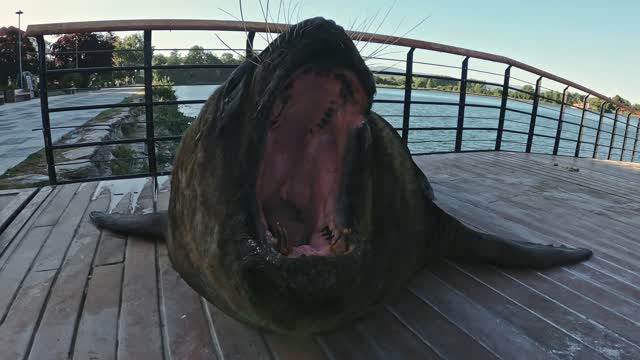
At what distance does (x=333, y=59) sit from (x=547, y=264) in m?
1.69

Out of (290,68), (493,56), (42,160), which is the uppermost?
(493,56)

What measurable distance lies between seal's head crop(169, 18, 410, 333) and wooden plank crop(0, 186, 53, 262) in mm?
1536

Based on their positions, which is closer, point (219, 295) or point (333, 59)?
point (333, 59)

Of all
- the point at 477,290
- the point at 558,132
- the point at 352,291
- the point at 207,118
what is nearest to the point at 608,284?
the point at 477,290

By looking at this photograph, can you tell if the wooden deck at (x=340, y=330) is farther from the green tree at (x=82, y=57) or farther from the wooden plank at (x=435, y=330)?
the green tree at (x=82, y=57)

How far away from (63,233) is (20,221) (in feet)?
1.37

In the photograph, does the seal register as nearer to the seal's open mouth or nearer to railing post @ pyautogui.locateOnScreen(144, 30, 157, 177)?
the seal's open mouth

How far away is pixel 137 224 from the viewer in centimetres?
249

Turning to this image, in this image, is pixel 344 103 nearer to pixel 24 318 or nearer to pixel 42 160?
pixel 24 318

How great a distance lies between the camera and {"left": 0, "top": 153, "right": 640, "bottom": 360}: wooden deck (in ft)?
4.90

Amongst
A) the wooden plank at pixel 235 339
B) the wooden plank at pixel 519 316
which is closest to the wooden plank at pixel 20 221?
the wooden plank at pixel 235 339

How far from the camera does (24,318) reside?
167cm

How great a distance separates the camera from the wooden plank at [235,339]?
144 cm

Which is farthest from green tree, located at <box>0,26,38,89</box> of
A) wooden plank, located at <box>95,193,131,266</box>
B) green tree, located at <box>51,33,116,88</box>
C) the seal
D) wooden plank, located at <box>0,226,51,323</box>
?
the seal
